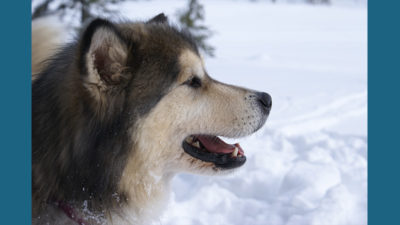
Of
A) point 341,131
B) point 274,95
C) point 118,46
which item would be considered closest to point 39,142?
point 118,46

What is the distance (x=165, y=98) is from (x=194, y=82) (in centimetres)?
23

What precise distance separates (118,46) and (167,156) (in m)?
0.67

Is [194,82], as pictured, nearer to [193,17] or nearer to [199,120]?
[199,120]

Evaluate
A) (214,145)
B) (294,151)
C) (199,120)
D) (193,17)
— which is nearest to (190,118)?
(199,120)

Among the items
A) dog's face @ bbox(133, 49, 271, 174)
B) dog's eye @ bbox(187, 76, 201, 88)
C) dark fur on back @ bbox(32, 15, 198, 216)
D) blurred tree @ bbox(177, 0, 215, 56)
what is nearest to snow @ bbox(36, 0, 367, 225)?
dog's face @ bbox(133, 49, 271, 174)

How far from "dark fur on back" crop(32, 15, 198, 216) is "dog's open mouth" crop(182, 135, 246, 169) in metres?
0.38

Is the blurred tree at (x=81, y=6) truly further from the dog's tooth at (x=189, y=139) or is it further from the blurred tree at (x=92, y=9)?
the dog's tooth at (x=189, y=139)

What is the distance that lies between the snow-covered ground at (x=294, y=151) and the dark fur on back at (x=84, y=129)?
778 millimetres

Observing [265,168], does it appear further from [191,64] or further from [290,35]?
[290,35]

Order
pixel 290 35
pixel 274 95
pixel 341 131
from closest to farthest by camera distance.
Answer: pixel 341 131
pixel 274 95
pixel 290 35

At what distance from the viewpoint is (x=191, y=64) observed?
2395 mm

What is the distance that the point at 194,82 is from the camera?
2418 mm

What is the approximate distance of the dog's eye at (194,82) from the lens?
7.84 feet

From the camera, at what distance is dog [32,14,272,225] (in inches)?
83.3
